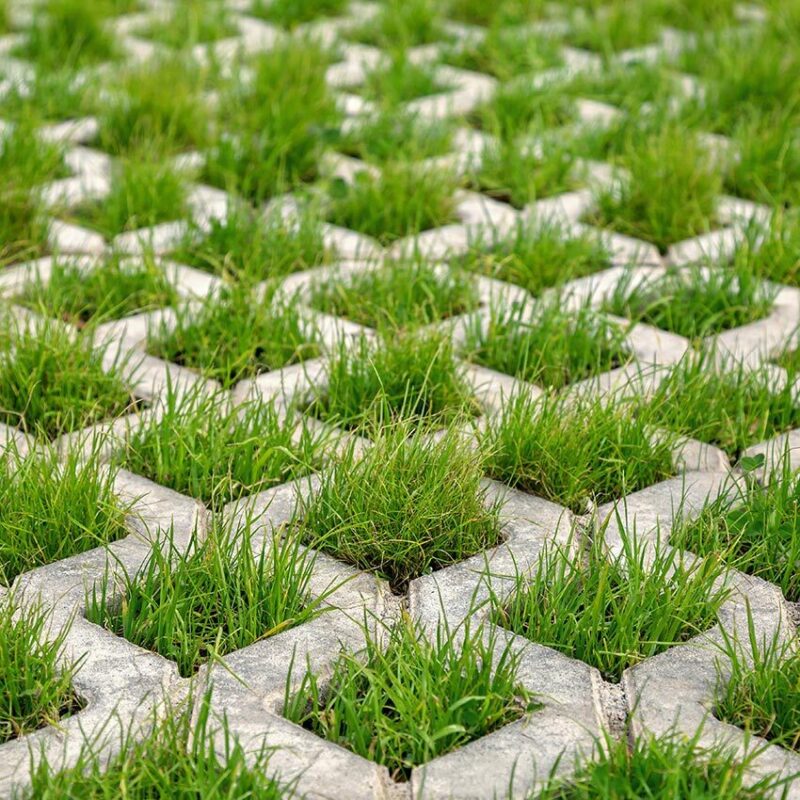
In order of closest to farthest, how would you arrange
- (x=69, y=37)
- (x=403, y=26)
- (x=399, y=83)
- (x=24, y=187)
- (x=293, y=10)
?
(x=24, y=187) → (x=399, y=83) → (x=69, y=37) → (x=403, y=26) → (x=293, y=10)

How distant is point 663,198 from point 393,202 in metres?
0.66

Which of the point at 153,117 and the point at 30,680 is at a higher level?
the point at 153,117

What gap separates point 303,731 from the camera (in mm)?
2010

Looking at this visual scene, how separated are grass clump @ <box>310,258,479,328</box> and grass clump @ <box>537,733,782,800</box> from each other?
1.37 m

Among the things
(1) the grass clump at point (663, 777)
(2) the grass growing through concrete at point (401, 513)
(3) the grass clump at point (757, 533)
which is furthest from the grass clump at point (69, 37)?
(1) the grass clump at point (663, 777)

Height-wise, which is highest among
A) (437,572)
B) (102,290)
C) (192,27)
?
(192,27)

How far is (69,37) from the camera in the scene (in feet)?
15.5

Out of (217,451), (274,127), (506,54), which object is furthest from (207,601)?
(506,54)

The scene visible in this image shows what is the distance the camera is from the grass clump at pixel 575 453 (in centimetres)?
260

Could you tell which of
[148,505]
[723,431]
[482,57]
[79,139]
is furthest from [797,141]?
[148,505]

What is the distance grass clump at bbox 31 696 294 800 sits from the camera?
6.05ft

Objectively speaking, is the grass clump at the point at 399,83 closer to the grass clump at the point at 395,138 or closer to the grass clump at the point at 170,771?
the grass clump at the point at 395,138

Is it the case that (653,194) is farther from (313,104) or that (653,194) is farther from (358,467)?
(358,467)

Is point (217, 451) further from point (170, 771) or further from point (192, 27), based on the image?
point (192, 27)
